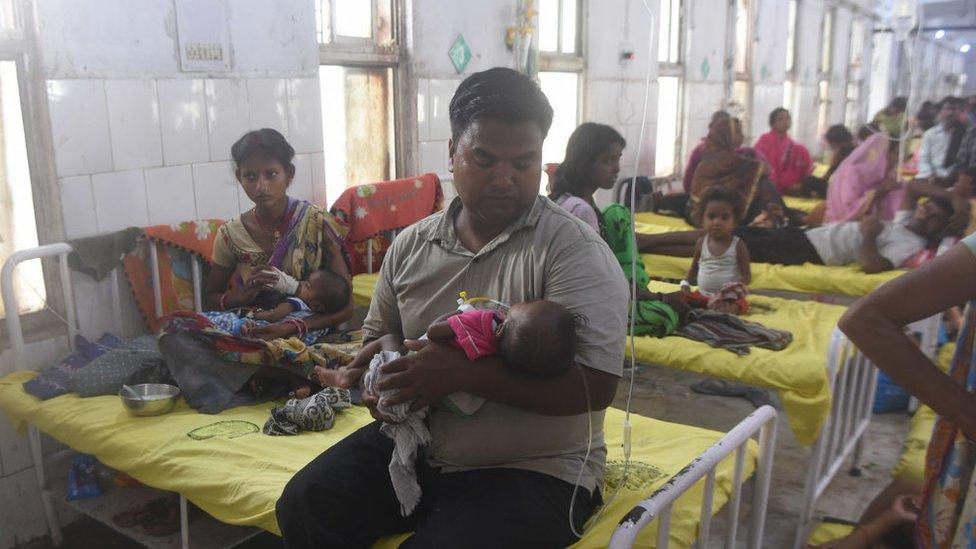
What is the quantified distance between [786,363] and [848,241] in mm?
2318

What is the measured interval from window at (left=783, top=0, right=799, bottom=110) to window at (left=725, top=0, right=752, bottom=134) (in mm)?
1295

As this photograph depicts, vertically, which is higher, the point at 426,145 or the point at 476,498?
the point at 426,145

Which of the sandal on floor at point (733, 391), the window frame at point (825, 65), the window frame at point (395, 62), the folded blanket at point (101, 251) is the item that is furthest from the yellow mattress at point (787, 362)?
the window frame at point (825, 65)

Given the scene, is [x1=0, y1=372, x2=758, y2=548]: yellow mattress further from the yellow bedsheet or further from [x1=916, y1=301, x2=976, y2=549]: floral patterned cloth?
the yellow bedsheet

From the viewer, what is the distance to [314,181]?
4309 millimetres

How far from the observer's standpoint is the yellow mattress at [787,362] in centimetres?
313

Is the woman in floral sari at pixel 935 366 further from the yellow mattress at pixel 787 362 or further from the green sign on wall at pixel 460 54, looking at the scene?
the green sign on wall at pixel 460 54

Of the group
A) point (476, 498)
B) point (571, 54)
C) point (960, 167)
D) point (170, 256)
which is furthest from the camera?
point (960, 167)

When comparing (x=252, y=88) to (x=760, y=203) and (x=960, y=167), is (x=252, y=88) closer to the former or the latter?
(x=760, y=203)

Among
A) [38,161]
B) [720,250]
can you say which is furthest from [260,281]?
[720,250]

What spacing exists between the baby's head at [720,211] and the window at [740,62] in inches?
197

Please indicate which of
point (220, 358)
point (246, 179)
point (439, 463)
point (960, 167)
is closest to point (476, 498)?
point (439, 463)

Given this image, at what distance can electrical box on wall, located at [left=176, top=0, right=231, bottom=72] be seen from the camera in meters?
3.49

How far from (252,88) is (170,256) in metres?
0.95
